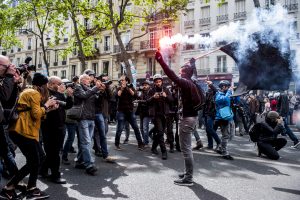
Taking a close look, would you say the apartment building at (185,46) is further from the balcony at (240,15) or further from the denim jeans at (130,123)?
the denim jeans at (130,123)

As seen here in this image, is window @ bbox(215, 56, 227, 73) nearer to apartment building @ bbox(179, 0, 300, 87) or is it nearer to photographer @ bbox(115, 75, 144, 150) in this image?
apartment building @ bbox(179, 0, 300, 87)

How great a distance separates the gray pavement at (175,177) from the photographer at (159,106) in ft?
1.78

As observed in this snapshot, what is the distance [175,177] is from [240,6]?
29125 millimetres

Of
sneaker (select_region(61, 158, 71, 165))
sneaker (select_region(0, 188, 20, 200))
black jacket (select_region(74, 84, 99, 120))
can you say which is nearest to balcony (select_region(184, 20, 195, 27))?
sneaker (select_region(61, 158, 71, 165))

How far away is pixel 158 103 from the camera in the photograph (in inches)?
Result: 291

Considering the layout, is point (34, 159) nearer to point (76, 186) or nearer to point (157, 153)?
point (76, 186)

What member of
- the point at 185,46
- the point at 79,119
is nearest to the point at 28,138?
the point at 79,119

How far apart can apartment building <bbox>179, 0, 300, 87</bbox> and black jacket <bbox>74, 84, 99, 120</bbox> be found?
2582cm

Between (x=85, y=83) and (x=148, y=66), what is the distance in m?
30.9

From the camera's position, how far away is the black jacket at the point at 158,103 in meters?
7.33

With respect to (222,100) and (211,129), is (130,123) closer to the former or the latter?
(211,129)

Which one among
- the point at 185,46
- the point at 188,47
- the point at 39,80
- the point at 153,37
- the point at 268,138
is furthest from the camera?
the point at 153,37

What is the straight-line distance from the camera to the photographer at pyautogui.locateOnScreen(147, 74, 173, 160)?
23.6ft

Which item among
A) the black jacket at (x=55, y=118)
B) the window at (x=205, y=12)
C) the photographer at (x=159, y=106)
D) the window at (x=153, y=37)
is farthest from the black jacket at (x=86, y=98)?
the window at (x=153, y=37)
